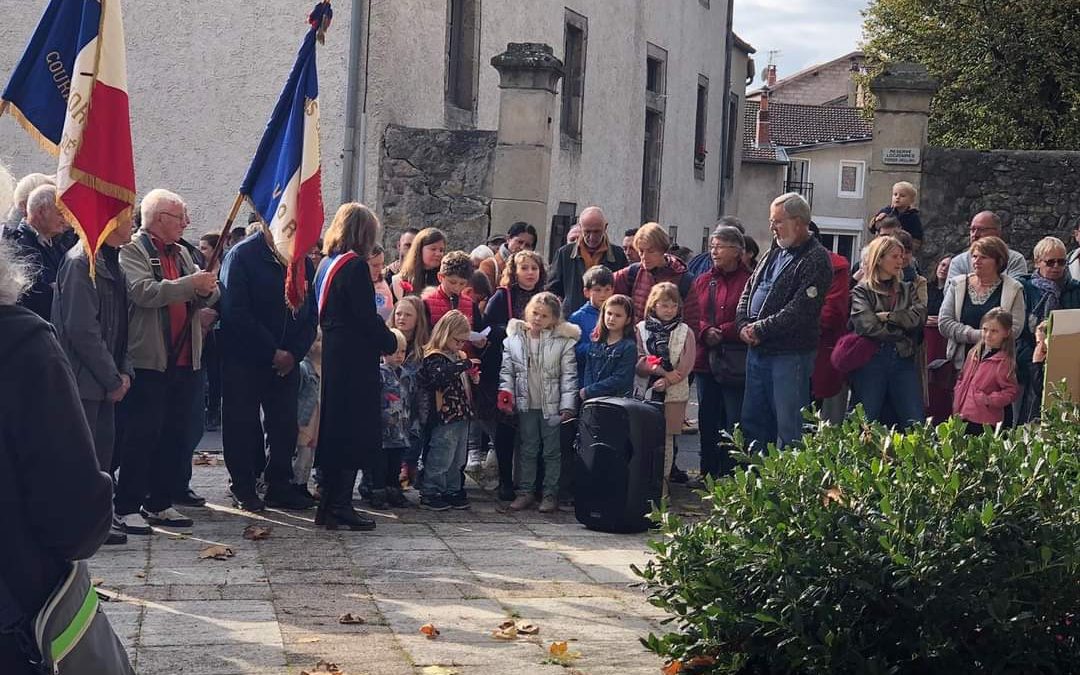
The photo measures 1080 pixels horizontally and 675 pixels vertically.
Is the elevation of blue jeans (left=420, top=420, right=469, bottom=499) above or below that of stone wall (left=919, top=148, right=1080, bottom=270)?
below

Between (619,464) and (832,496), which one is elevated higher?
(832,496)

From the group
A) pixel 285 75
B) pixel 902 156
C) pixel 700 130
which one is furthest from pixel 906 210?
pixel 700 130

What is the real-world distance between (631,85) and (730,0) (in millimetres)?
7332

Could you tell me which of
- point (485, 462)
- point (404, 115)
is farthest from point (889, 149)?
point (485, 462)

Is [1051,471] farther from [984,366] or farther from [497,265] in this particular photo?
[497,265]

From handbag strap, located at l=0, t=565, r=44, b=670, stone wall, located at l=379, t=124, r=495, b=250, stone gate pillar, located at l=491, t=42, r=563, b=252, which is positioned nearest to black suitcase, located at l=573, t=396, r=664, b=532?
handbag strap, located at l=0, t=565, r=44, b=670

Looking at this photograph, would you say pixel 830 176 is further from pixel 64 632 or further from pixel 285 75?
pixel 64 632

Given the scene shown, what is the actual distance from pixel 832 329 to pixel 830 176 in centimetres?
5044

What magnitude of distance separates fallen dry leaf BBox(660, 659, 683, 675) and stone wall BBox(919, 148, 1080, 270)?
38.1 ft

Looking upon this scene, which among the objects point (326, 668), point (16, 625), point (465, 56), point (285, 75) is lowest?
point (326, 668)

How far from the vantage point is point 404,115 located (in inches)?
744

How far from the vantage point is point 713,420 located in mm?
10789

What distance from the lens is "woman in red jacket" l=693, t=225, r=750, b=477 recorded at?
10.4 m

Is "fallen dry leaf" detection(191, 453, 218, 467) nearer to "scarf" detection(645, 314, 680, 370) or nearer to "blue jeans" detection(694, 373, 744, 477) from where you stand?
"scarf" detection(645, 314, 680, 370)
